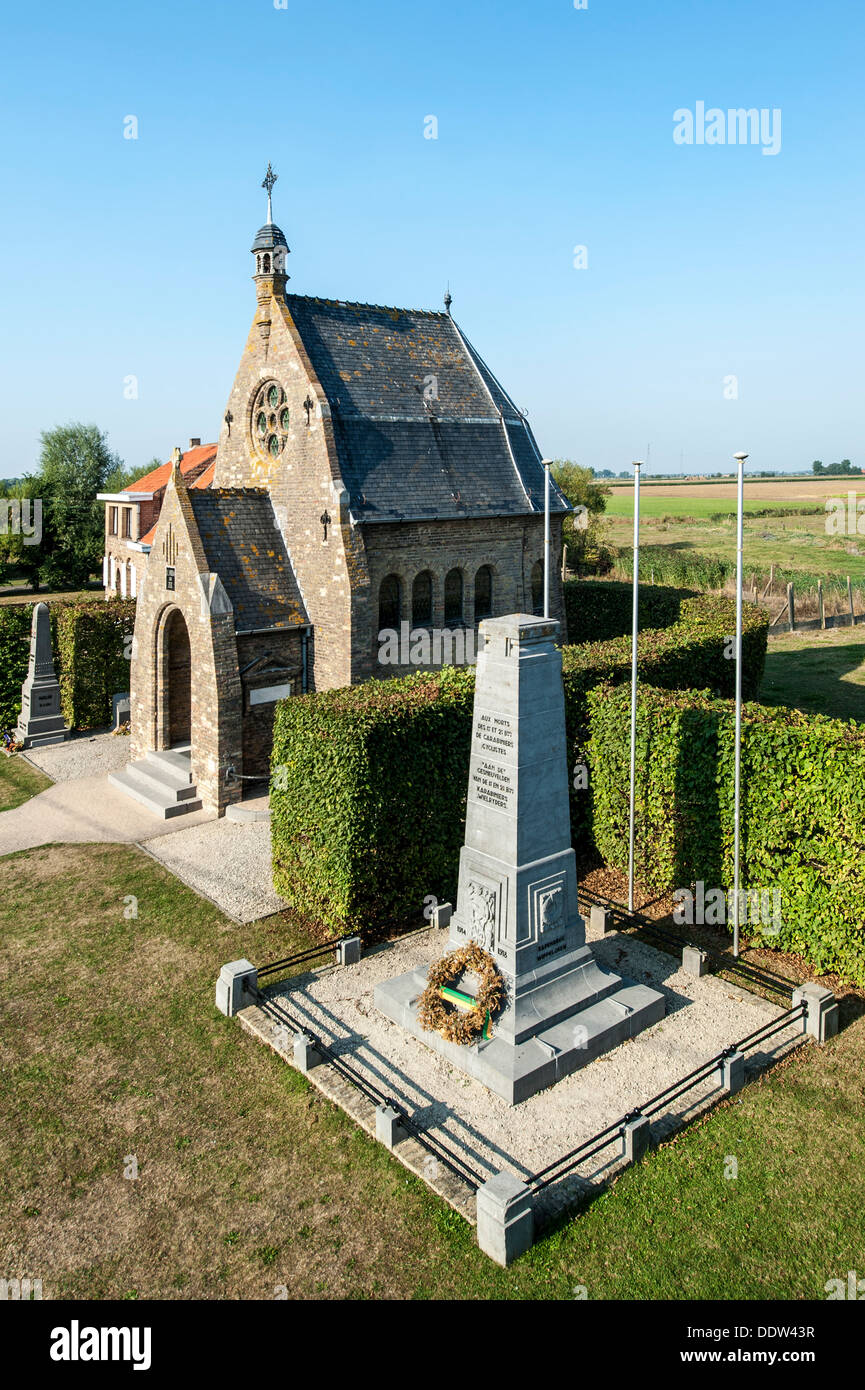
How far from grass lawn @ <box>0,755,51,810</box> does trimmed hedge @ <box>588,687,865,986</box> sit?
15.7m

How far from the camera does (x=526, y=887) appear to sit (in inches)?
467

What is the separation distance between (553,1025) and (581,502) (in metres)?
56.4

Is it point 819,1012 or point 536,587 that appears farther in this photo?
point 536,587

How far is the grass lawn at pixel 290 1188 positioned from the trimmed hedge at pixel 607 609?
19.9m

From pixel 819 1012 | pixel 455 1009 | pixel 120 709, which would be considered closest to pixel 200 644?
pixel 120 709

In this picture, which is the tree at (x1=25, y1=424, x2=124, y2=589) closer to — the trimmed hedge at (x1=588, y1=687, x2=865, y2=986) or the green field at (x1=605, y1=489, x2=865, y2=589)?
the green field at (x1=605, y1=489, x2=865, y2=589)

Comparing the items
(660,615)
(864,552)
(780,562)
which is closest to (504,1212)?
(660,615)

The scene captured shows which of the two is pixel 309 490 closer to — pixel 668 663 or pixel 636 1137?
pixel 668 663

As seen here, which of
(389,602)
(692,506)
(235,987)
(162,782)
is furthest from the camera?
(692,506)

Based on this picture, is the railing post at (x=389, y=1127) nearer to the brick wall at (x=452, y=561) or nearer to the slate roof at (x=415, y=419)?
the brick wall at (x=452, y=561)

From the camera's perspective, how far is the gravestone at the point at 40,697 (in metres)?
27.2

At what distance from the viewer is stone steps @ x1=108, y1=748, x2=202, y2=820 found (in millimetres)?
21484

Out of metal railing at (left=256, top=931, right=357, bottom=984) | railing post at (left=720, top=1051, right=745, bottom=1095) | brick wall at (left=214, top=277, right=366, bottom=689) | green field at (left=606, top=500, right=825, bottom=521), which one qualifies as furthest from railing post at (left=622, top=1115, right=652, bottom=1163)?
green field at (left=606, top=500, right=825, bottom=521)

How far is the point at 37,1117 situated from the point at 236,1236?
11.5 feet
